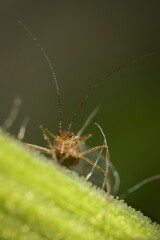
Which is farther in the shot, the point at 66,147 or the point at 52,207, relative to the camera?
the point at 66,147

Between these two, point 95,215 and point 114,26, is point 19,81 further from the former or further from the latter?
point 95,215

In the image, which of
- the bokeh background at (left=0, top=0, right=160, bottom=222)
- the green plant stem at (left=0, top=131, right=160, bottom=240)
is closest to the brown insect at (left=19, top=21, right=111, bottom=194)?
the bokeh background at (left=0, top=0, right=160, bottom=222)

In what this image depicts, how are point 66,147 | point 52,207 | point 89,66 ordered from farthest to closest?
point 89,66 < point 66,147 < point 52,207

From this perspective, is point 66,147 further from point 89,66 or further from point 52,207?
point 89,66

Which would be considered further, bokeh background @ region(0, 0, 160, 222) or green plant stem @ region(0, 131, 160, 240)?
bokeh background @ region(0, 0, 160, 222)

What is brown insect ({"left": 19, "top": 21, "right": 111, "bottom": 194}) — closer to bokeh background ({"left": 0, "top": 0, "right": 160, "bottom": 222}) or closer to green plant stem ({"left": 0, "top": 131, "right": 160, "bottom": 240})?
bokeh background ({"left": 0, "top": 0, "right": 160, "bottom": 222})

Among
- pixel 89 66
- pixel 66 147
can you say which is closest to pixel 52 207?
pixel 66 147

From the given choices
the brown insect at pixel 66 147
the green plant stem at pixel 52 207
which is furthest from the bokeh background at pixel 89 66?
the green plant stem at pixel 52 207

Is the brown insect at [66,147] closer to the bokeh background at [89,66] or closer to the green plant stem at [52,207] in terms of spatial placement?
the bokeh background at [89,66]
